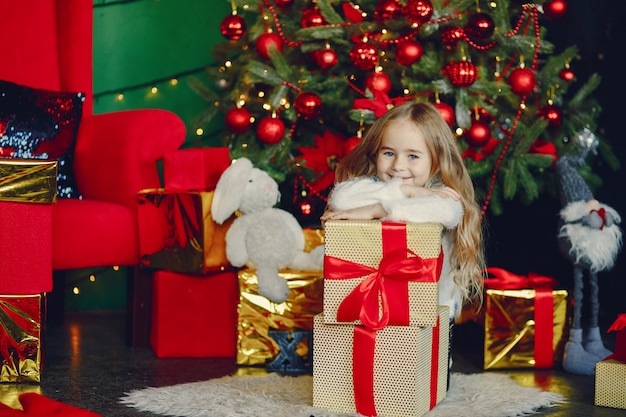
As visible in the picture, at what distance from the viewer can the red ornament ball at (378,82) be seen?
9.96ft

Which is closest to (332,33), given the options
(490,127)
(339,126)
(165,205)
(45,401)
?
(339,126)

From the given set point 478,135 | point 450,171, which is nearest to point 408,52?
point 478,135

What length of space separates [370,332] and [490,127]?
55.9 inches

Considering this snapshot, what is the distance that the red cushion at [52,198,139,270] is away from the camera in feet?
8.79

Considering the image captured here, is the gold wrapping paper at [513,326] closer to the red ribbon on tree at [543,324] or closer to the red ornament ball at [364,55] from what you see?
the red ribbon on tree at [543,324]

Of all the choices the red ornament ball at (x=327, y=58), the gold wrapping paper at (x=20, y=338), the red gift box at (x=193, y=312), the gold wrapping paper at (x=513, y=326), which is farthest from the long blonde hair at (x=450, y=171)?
the gold wrapping paper at (x=20, y=338)

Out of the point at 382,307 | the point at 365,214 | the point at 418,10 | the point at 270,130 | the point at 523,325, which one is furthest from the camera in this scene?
the point at 270,130

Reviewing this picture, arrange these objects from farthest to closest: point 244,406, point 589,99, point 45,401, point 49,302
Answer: point 589,99 → point 49,302 → point 244,406 → point 45,401

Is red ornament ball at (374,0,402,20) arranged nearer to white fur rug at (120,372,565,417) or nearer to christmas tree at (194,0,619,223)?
christmas tree at (194,0,619,223)

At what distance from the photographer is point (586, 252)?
257cm

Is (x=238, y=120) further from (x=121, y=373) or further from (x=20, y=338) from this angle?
(x=20, y=338)

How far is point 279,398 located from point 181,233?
0.72 m

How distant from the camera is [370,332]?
2014 mm

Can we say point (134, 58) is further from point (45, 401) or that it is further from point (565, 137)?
point (45, 401)
